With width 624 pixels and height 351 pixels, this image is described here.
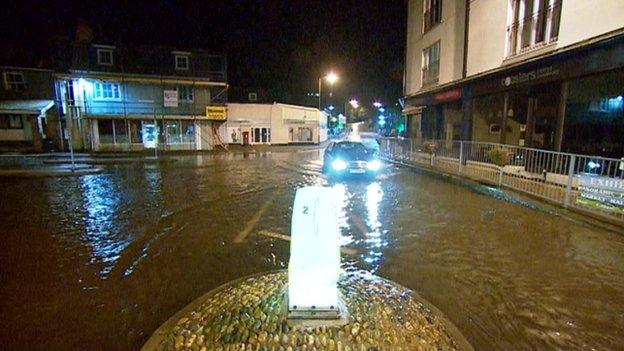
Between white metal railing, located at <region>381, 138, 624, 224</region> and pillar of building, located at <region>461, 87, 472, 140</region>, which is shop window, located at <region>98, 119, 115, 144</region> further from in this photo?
pillar of building, located at <region>461, 87, 472, 140</region>

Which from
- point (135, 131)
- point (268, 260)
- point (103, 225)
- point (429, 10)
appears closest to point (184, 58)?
point (135, 131)

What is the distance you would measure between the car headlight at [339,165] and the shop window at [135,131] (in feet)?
81.3

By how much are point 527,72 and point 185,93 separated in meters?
29.3

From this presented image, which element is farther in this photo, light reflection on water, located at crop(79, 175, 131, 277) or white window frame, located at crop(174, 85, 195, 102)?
white window frame, located at crop(174, 85, 195, 102)

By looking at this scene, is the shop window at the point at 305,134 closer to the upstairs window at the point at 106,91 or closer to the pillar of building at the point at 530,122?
Answer: the upstairs window at the point at 106,91

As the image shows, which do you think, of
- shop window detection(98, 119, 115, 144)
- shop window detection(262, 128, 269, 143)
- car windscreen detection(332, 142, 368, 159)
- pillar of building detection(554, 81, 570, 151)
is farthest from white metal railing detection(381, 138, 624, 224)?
shop window detection(98, 119, 115, 144)

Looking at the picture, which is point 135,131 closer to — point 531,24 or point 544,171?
point 531,24

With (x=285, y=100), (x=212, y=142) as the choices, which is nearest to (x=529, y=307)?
(x=212, y=142)

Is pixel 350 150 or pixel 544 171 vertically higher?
pixel 350 150

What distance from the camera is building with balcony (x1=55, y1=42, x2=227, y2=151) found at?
31.0 m

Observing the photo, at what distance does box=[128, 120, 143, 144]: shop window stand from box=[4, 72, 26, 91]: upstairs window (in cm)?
926

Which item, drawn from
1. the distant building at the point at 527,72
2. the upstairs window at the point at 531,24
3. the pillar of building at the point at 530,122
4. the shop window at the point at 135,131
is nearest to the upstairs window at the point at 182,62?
the shop window at the point at 135,131

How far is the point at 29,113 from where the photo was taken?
2817 cm

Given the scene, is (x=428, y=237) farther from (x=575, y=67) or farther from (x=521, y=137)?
(x=521, y=137)
